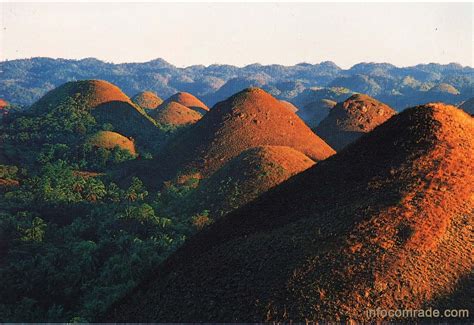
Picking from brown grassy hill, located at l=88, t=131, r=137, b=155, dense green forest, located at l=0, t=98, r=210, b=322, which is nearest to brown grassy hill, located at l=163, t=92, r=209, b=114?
brown grassy hill, located at l=88, t=131, r=137, b=155

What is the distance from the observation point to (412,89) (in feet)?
649

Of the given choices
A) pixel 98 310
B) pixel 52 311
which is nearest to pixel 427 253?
pixel 98 310

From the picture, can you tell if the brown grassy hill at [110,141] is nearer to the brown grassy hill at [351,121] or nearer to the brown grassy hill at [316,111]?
the brown grassy hill at [351,121]

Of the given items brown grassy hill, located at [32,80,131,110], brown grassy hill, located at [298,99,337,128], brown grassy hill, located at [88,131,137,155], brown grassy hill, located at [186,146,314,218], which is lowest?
brown grassy hill, located at [298,99,337,128]

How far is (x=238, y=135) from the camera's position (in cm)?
5566

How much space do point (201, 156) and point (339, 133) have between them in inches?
916

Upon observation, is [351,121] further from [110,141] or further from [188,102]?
[188,102]

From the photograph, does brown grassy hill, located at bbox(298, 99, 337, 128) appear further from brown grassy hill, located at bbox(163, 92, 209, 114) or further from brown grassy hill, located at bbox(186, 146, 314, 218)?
brown grassy hill, located at bbox(186, 146, 314, 218)

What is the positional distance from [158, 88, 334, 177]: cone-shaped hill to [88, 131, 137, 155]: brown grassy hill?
10037 millimetres

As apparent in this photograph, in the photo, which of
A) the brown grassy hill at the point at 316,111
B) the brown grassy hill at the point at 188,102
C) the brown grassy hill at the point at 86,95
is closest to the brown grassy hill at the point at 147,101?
the brown grassy hill at the point at 188,102

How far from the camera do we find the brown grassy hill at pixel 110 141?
65238mm

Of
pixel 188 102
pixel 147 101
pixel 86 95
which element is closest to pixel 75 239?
Result: pixel 86 95

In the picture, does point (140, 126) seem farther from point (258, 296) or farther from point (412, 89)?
point (412, 89)

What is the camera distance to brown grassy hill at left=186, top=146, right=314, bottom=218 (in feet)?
120
